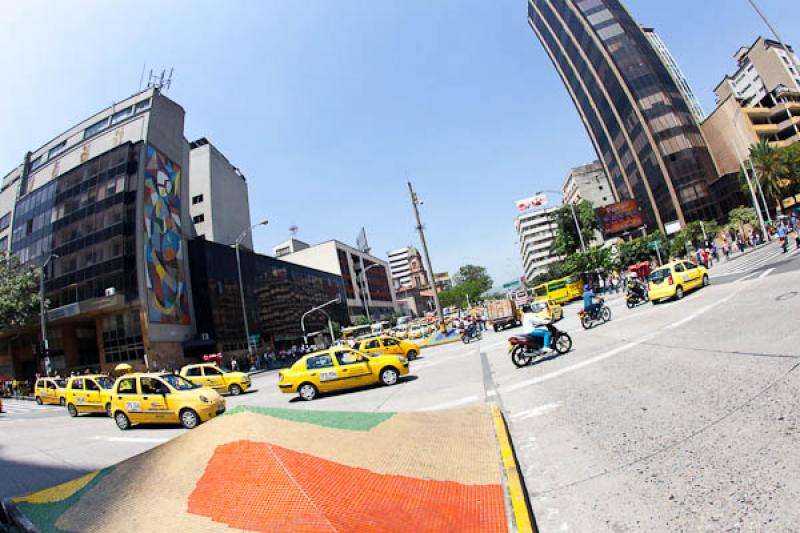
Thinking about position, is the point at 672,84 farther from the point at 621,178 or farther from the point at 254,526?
the point at 254,526

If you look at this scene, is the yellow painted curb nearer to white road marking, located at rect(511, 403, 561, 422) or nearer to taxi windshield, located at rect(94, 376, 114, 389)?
white road marking, located at rect(511, 403, 561, 422)

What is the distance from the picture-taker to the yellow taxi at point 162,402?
1065 cm

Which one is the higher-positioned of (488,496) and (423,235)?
(423,235)

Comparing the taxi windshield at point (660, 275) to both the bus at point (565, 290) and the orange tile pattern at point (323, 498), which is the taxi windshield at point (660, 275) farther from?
the bus at point (565, 290)

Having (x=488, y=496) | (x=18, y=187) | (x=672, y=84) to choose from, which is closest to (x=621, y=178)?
(x=672, y=84)

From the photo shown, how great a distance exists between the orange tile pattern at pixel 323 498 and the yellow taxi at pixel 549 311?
8.55 meters

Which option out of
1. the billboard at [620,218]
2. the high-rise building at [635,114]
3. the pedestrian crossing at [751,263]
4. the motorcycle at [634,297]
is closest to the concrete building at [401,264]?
the high-rise building at [635,114]

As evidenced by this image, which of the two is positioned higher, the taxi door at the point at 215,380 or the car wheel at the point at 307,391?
the taxi door at the point at 215,380

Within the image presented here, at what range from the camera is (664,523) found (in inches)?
114

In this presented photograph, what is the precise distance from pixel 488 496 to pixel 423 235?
2768cm

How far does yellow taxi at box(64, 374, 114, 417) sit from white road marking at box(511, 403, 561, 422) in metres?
15.4

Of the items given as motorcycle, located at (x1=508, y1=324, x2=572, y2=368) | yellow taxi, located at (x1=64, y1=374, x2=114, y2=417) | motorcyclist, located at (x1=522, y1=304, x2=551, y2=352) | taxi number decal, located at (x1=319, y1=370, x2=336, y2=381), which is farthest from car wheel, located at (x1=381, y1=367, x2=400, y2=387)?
yellow taxi, located at (x1=64, y1=374, x2=114, y2=417)

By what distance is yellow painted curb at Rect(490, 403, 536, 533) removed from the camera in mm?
3152

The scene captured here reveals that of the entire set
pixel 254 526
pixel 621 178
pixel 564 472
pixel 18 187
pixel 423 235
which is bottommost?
pixel 564 472
